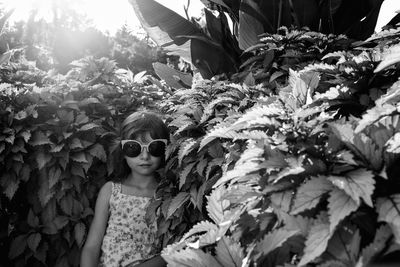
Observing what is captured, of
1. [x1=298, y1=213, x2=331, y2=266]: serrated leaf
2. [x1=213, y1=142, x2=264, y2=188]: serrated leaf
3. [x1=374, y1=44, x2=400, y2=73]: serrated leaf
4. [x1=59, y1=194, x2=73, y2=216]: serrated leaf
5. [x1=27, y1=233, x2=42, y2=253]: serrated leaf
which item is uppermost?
[x1=374, y1=44, x2=400, y2=73]: serrated leaf

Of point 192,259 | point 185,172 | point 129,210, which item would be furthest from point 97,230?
point 192,259

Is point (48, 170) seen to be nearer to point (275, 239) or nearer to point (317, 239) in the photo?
point (275, 239)

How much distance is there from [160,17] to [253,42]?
1602 mm

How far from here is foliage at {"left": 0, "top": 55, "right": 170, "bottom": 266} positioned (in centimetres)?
267

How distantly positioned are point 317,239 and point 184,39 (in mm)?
4619

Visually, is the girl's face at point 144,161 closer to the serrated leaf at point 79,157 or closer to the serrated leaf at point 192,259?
the serrated leaf at point 79,157

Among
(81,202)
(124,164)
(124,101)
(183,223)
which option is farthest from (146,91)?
(183,223)

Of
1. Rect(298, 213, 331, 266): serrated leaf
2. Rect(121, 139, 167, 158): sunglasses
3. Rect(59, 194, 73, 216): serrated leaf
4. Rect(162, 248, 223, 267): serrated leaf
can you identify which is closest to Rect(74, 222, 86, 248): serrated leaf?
Rect(59, 194, 73, 216): serrated leaf

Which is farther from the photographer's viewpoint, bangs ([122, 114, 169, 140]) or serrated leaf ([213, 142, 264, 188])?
bangs ([122, 114, 169, 140])

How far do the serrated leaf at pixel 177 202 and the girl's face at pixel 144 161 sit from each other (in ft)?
1.39

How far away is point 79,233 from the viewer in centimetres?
281

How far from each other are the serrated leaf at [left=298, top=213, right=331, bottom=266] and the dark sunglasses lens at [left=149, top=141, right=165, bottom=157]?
1.88 m

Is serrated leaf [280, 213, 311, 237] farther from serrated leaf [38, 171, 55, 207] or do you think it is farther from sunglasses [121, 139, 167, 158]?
serrated leaf [38, 171, 55, 207]

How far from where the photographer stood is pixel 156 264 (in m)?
2.52
